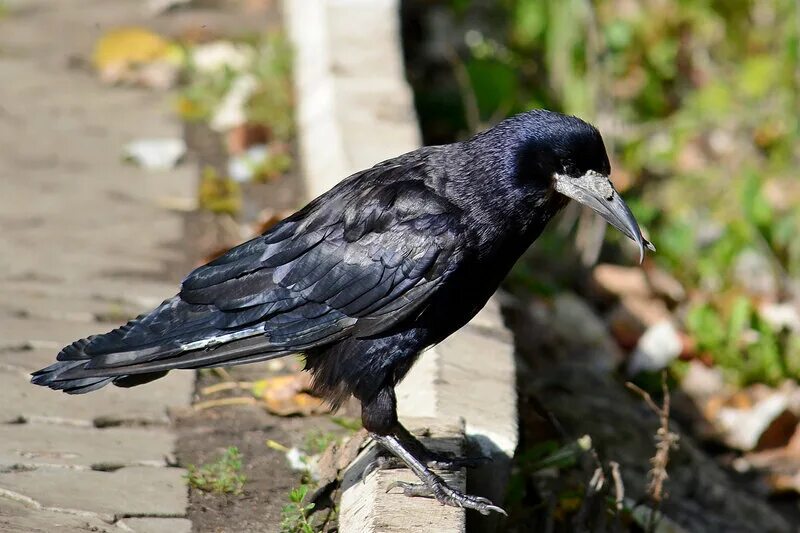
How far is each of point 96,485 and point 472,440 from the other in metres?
1.09

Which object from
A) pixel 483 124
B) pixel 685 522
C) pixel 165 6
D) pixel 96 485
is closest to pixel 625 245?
pixel 483 124

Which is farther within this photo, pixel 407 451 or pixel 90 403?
pixel 90 403

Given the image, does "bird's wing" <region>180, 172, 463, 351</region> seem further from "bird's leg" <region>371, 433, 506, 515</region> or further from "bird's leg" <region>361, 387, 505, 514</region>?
"bird's leg" <region>371, 433, 506, 515</region>

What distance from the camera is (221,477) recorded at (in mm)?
3680

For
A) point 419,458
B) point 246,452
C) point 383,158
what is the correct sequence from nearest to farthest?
1. point 419,458
2. point 246,452
3. point 383,158

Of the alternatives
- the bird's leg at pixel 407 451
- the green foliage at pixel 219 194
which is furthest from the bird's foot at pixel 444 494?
the green foliage at pixel 219 194

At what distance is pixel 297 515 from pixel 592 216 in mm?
3328

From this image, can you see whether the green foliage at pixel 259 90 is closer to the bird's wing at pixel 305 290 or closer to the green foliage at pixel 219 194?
the green foliage at pixel 219 194

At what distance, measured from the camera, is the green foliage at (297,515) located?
135 inches

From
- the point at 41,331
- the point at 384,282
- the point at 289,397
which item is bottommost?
the point at 384,282

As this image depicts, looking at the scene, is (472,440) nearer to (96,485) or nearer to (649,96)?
(96,485)

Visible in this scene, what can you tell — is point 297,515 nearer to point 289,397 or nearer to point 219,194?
point 289,397

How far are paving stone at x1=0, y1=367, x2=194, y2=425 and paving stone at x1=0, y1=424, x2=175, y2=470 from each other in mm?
65

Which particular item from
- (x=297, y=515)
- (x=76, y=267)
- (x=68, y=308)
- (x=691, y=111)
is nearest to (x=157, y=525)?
(x=297, y=515)
